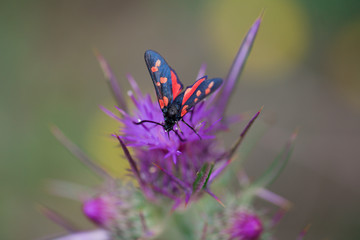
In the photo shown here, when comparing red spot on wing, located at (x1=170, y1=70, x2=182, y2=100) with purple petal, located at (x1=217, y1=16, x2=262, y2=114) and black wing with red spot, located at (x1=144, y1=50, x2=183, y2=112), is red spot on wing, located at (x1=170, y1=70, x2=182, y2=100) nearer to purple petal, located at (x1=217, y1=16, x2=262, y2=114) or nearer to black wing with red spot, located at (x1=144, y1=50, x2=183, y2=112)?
black wing with red spot, located at (x1=144, y1=50, x2=183, y2=112)

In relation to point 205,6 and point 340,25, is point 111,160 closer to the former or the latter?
point 205,6

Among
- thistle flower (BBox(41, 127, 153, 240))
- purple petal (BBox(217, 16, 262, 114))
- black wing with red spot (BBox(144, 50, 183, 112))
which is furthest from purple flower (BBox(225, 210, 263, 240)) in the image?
black wing with red spot (BBox(144, 50, 183, 112))

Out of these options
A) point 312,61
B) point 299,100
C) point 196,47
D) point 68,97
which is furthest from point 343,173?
point 68,97

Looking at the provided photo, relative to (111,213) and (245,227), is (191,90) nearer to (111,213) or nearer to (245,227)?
(245,227)

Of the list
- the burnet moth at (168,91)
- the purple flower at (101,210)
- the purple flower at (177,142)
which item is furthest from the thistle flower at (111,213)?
the burnet moth at (168,91)

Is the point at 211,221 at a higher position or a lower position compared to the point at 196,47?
lower

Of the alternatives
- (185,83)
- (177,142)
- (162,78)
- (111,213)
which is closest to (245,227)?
(177,142)

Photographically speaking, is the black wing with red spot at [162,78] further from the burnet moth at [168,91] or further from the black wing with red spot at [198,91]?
the black wing with red spot at [198,91]
